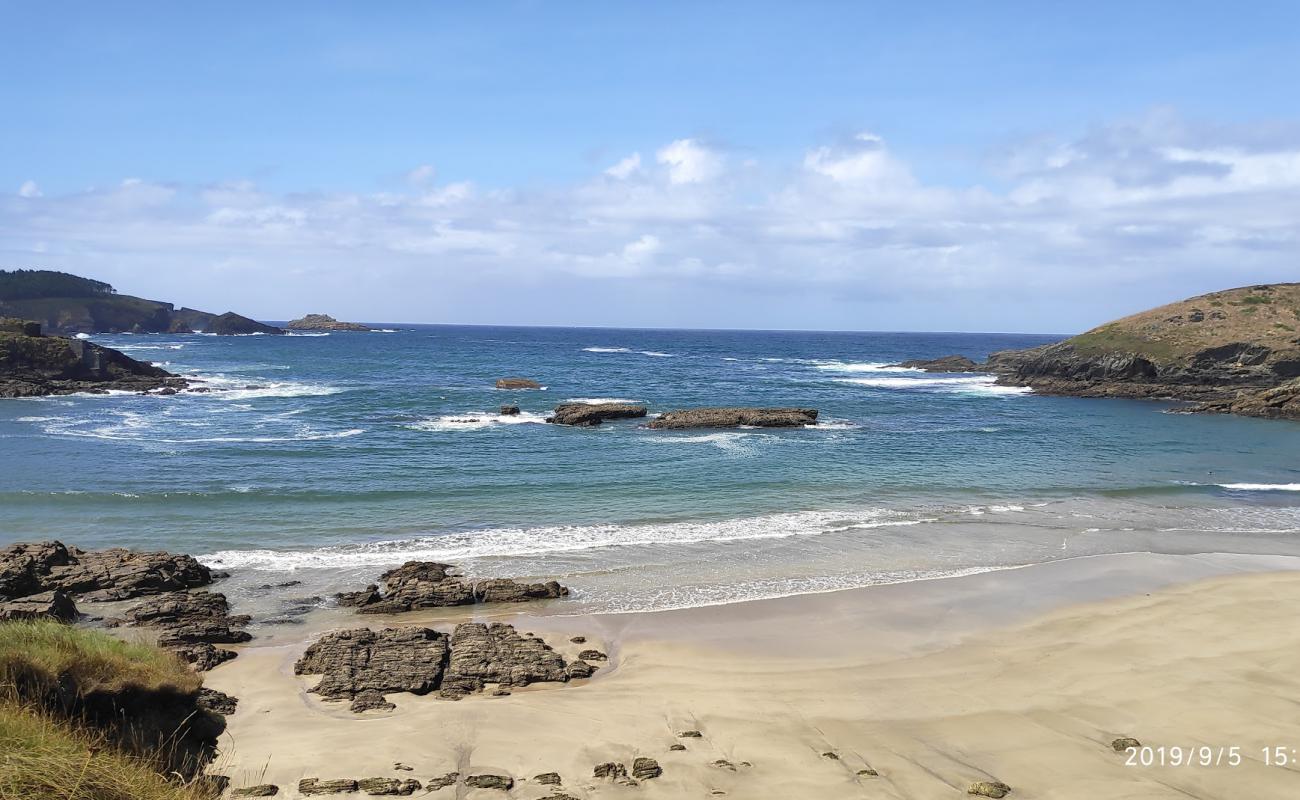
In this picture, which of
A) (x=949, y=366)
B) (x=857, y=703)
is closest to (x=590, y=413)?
(x=857, y=703)

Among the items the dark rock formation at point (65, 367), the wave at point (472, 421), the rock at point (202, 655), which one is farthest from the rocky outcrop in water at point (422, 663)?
the dark rock formation at point (65, 367)

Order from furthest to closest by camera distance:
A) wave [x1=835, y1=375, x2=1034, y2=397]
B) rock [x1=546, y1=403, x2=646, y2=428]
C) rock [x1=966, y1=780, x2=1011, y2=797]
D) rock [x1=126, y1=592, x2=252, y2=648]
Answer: wave [x1=835, y1=375, x2=1034, y2=397]
rock [x1=546, y1=403, x2=646, y2=428]
rock [x1=126, y1=592, x2=252, y2=648]
rock [x1=966, y1=780, x2=1011, y2=797]

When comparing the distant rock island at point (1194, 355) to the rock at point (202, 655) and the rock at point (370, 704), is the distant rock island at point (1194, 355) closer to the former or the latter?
the rock at point (370, 704)

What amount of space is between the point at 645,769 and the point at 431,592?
810cm

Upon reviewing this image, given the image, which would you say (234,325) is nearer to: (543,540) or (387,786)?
(543,540)

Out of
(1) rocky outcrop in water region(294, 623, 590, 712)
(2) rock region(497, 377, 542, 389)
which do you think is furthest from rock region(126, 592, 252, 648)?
(2) rock region(497, 377, 542, 389)

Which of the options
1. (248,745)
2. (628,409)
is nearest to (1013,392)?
(628,409)

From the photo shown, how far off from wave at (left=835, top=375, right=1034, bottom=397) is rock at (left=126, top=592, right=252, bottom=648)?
189 ft

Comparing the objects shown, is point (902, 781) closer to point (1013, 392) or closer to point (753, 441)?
point (753, 441)

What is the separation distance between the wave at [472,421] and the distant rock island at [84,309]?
110m

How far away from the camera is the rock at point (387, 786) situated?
9.73 m

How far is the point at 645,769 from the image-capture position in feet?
34.0

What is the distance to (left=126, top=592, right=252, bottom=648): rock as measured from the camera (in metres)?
15.0

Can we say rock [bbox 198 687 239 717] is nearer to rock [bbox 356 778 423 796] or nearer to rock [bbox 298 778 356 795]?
rock [bbox 298 778 356 795]
